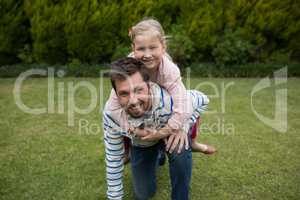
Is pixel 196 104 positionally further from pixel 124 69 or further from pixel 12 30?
pixel 12 30

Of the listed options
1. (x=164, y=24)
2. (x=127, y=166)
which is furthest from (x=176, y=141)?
(x=164, y=24)

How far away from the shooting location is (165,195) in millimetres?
2742

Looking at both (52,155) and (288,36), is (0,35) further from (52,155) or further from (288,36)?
(288,36)

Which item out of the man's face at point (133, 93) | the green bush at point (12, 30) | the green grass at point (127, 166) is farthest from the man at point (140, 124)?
the green bush at point (12, 30)

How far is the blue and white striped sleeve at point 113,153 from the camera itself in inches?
92.4

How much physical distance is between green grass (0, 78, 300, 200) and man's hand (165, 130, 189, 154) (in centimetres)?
58

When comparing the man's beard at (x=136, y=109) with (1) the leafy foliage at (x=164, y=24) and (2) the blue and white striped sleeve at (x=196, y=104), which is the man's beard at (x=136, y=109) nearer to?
(2) the blue and white striped sleeve at (x=196, y=104)

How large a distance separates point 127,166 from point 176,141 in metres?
1.06

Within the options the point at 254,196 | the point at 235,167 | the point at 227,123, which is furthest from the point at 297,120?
the point at 254,196

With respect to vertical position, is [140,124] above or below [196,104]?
below

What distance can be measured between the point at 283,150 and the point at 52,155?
222 centimetres

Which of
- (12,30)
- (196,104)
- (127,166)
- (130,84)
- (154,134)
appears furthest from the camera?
(12,30)

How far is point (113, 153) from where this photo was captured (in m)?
2.38

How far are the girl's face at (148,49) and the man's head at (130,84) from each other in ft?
0.90
